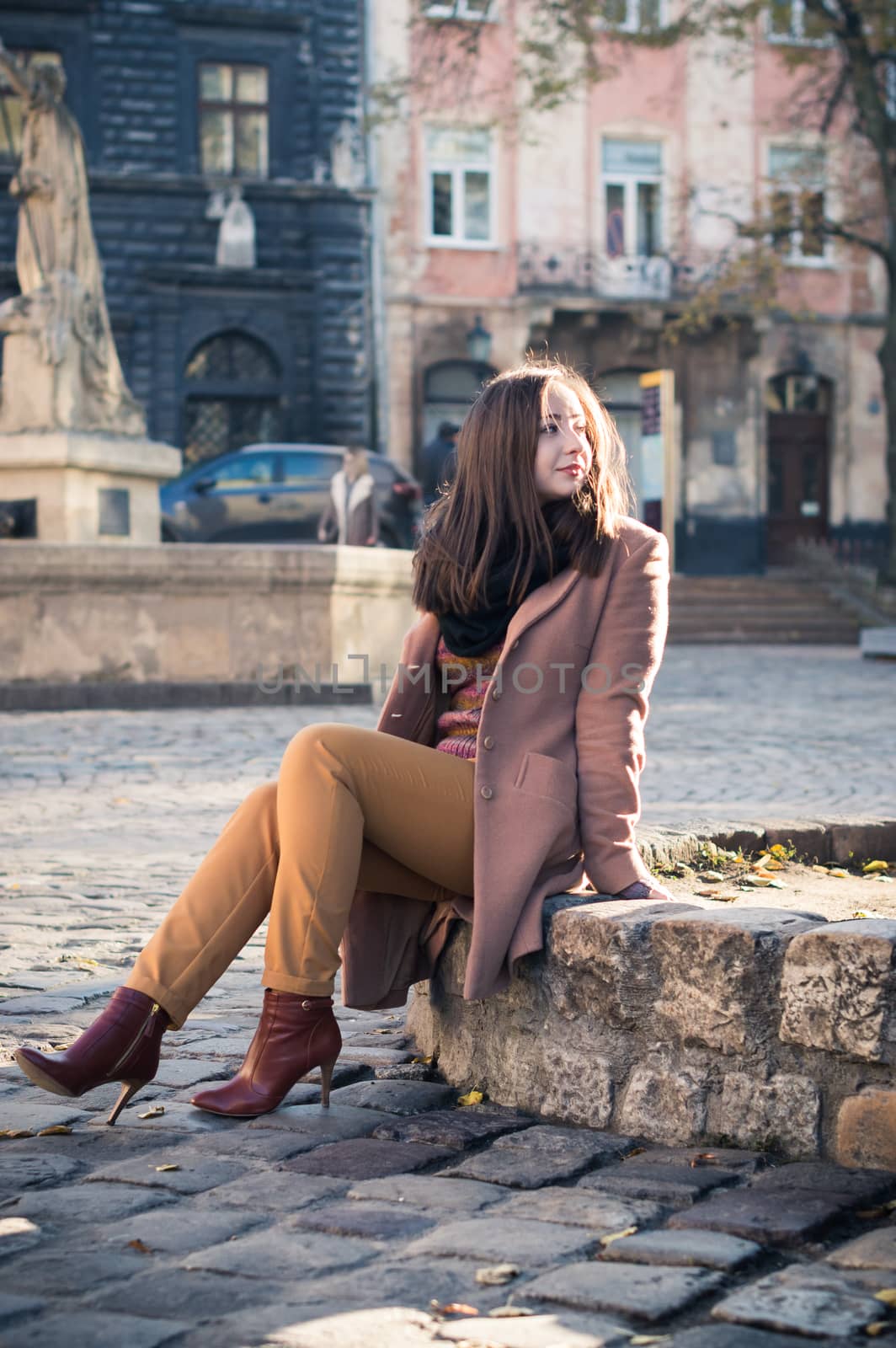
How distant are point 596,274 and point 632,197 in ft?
5.60

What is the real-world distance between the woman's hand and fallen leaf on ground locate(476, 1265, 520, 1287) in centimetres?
113

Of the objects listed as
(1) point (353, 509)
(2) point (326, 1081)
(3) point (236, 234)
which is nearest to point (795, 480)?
(3) point (236, 234)

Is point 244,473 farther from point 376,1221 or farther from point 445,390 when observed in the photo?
point 376,1221

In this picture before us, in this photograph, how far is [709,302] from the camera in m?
26.1

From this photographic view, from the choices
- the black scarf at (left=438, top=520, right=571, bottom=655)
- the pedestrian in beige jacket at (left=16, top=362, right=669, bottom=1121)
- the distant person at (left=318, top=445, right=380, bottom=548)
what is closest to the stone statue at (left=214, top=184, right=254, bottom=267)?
the distant person at (left=318, top=445, right=380, bottom=548)

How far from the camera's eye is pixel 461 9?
33281mm

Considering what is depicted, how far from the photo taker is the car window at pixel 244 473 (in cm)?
2169

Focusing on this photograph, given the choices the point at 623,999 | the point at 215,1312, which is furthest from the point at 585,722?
the point at 215,1312

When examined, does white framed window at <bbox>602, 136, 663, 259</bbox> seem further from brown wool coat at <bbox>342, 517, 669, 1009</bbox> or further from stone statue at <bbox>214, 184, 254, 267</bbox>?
brown wool coat at <bbox>342, 517, 669, 1009</bbox>

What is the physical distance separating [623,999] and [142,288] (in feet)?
84.5

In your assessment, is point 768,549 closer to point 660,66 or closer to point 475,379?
point 475,379

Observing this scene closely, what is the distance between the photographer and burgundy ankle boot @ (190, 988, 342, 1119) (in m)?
3.63

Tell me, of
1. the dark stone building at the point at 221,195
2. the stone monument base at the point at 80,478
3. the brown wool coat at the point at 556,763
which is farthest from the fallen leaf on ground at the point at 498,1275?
the dark stone building at the point at 221,195

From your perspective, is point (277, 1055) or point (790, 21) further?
point (790, 21)
